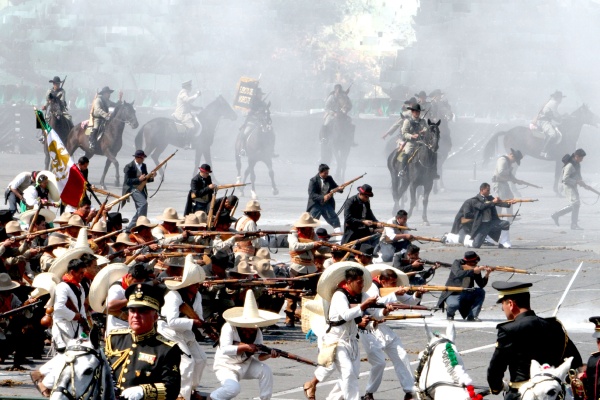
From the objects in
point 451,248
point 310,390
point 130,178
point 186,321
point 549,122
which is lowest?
point 310,390

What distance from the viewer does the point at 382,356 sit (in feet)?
41.2

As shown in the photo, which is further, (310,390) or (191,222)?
(191,222)

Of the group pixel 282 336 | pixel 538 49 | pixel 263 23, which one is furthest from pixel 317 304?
pixel 263 23

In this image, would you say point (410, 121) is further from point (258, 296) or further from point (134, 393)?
point (134, 393)

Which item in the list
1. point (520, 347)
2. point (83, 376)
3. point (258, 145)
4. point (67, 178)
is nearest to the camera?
point (83, 376)

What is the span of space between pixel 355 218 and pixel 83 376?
493 inches

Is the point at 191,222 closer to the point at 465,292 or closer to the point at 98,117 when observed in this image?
the point at 465,292

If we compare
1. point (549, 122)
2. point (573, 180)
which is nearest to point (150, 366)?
point (573, 180)

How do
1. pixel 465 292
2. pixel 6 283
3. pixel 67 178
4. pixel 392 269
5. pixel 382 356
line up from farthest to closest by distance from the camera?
pixel 67 178 → pixel 465 292 → pixel 6 283 → pixel 392 269 → pixel 382 356

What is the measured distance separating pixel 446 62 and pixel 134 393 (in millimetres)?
47214

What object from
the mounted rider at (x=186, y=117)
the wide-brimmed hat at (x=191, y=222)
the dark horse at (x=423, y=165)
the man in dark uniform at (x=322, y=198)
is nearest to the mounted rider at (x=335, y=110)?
the mounted rider at (x=186, y=117)

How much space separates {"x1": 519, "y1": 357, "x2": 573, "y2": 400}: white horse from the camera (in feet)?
28.0

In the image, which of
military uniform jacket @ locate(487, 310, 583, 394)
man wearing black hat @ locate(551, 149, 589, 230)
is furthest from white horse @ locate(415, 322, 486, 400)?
man wearing black hat @ locate(551, 149, 589, 230)

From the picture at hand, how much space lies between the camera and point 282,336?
52.9 ft
